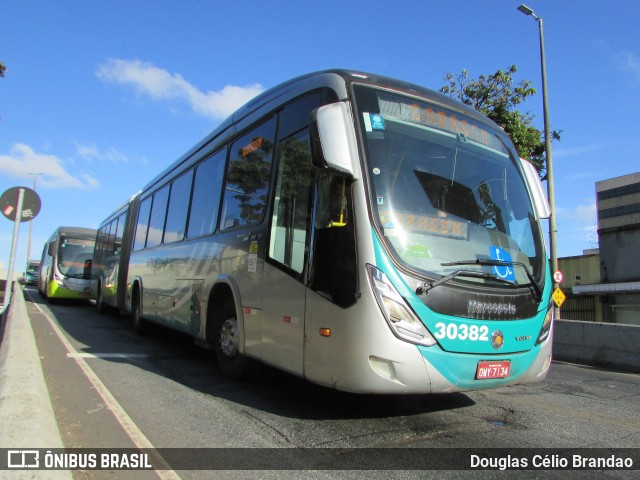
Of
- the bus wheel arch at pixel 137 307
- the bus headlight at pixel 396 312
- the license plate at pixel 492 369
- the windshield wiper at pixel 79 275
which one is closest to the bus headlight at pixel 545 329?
the license plate at pixel 492 369

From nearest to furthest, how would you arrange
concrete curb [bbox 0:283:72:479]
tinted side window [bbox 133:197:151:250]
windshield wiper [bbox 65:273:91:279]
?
concrete curb [bbox 0:283:72:479] → tinted side window [bbox 133:197:151:250] → windshield wiper [bbox 65:273:91:279]

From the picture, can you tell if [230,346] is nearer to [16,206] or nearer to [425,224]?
[425,224]

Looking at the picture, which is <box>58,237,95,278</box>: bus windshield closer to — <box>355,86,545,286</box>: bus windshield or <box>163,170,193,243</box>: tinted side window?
<box>163,170,193,243</box>: tinted side window

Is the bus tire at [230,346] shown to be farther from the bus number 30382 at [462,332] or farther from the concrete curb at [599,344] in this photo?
the concrete curb at [599,344]

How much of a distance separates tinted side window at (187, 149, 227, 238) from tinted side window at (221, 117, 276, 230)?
344mm

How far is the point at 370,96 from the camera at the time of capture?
4.25 m

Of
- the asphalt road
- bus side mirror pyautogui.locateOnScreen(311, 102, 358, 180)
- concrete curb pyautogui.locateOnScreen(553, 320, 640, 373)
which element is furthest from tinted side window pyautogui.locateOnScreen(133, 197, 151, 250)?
concrete curb pyautogui.locateOnScreen(553, 320, 640, 373)

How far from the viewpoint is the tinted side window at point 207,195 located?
648 centimetres

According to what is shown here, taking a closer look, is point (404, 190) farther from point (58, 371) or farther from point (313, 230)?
point (58, 371)

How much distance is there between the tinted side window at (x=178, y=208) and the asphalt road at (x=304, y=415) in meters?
2.27

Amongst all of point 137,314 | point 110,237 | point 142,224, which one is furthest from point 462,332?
point 110,237

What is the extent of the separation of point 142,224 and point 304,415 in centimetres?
797

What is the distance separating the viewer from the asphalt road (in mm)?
3676

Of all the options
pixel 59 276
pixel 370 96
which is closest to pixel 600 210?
pixel 59 276
